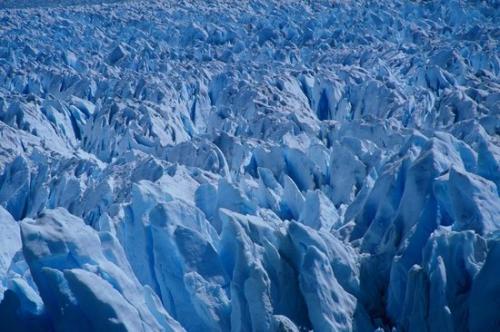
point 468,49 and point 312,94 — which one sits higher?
point 468,49

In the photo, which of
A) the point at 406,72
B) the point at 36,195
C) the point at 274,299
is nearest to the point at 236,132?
the point at 36,195

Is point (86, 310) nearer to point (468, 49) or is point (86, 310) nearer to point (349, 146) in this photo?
point (349, 146)

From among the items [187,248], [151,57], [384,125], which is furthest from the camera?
[151,57]

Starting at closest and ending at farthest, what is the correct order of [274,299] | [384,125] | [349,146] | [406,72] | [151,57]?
[274,299]
[349,146]
[384,125]
[406,72]
[151,57]

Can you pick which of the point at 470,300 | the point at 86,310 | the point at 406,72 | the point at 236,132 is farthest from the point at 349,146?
the point at 406,72

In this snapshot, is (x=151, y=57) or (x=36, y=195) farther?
(x=151, y=57)

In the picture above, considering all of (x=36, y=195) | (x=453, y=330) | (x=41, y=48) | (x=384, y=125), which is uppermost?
(x=453, y=330)

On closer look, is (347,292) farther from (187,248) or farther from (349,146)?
(349,146)
